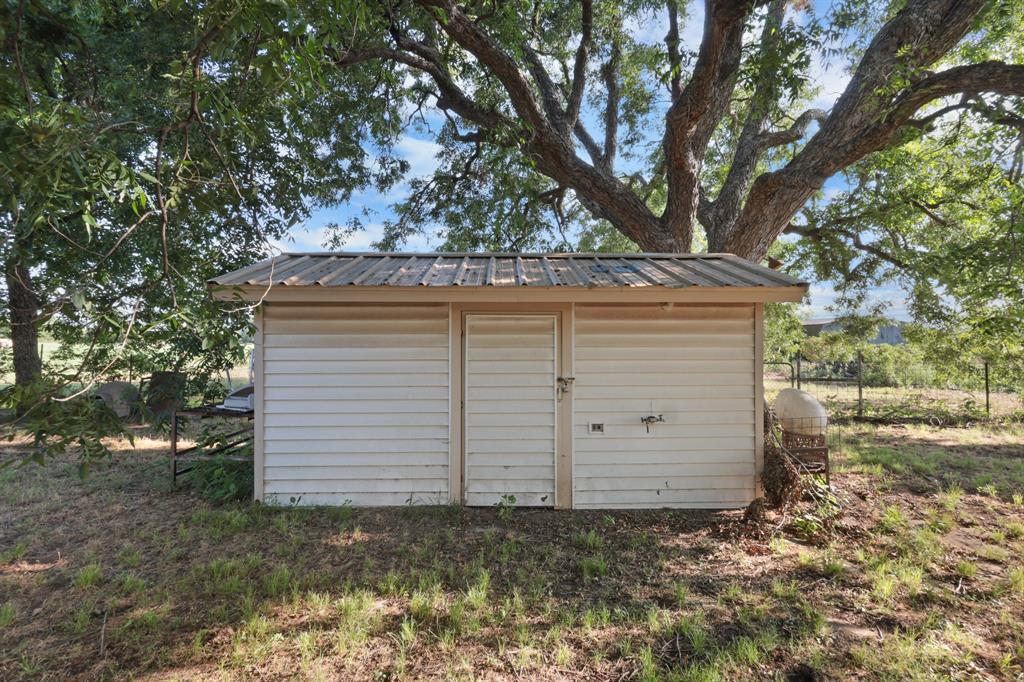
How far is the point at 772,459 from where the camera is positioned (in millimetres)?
4844

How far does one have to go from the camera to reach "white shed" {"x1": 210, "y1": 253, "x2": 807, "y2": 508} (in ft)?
16.1

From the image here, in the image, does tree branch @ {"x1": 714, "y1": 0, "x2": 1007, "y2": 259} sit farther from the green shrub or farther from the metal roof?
the green shrub

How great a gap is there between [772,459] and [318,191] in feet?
26.5

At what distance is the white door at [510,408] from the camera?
4.94m

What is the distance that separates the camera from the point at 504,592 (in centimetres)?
334

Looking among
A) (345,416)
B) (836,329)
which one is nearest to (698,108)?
(345,416)

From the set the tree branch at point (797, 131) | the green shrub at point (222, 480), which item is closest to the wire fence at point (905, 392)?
the tree branch at point (797, 131)

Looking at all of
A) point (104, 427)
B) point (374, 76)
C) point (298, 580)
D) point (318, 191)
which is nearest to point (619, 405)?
point (298, 580)

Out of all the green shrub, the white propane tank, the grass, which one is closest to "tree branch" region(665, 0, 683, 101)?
the white propane tank

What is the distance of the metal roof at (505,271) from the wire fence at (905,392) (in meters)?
6.74

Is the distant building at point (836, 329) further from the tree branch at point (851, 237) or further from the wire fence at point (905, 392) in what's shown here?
the tree branch at point (851, 237)

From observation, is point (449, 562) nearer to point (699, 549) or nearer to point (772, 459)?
point (699, 549)

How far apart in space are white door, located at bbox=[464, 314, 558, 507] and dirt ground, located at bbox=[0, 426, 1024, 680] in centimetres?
34

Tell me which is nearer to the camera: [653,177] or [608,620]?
[608,620]
